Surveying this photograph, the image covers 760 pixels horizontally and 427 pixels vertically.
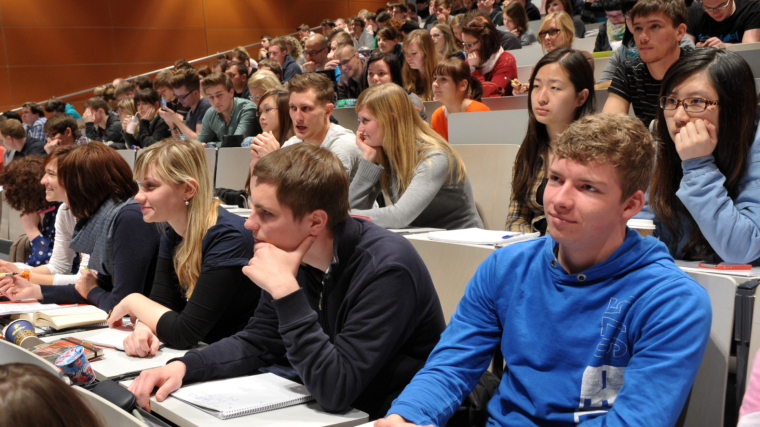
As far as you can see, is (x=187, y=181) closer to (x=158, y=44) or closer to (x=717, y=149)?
(x=717, y=149)

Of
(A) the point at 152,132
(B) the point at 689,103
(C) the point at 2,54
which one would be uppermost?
(C) the point at 2,54

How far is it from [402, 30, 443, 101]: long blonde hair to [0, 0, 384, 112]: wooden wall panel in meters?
7.56

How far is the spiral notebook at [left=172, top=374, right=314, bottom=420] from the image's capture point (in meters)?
1.26

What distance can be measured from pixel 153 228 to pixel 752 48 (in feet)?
11.2

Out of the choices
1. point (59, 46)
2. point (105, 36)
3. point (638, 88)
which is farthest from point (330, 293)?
point (105, 36)

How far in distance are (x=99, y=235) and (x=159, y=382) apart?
1216 millimetres

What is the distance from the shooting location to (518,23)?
21.2 ft

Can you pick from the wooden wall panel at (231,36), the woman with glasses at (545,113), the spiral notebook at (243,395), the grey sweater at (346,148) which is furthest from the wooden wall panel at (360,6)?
the spiral notebook at (243,395)

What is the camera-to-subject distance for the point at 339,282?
4.68ft

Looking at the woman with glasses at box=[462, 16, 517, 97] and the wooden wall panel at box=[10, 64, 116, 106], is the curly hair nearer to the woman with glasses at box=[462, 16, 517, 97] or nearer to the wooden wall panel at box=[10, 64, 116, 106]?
the woman with glasses at box=[462, 16, 517, 97]

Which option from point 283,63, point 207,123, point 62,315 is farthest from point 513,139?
point 283,63

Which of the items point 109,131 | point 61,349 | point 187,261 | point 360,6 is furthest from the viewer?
point 360,6

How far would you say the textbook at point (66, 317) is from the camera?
1979 millimetres

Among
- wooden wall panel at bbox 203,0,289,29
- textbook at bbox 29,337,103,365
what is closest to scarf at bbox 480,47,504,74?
textbook at bbox 29,337,103,365
